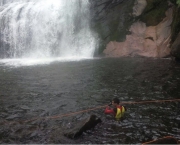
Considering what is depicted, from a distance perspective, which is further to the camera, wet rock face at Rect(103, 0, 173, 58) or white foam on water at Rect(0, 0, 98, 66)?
white foam on water at Rect(0, 0, 98, 66)

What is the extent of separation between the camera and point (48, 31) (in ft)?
80.2

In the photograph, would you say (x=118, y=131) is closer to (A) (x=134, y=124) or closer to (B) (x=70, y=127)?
(A) (x=134, y=124)

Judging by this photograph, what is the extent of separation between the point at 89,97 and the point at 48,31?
47.2ft

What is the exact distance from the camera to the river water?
8.02 m

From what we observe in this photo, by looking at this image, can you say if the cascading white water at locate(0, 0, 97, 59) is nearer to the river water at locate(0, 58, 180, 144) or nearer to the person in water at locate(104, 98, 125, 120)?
the river water at locate(0, 58, 180, 144)

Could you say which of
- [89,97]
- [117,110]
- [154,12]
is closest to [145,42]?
[154,12]

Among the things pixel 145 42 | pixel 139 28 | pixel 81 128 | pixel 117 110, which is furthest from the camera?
pixel 139 28

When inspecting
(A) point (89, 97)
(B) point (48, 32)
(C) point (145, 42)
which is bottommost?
(A) point (89, 97)

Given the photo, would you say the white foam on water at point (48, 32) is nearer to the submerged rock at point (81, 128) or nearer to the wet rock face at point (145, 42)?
the wet rock face at point (145, 42)

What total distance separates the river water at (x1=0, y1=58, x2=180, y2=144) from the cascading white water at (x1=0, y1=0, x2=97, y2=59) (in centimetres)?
512

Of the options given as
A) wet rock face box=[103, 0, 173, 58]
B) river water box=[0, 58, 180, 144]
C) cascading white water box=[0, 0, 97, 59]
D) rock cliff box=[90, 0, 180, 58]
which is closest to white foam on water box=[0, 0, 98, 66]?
cascading white water box=[0, 0, 97, 59]

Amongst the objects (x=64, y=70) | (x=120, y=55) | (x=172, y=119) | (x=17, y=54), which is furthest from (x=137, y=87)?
(x=17, y=54)

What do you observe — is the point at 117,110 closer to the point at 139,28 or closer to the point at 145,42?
the point at 145,42

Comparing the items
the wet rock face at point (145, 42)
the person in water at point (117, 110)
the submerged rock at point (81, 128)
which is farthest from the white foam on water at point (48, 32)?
the submerged rock at point (81, 128)
